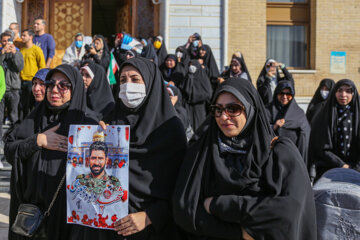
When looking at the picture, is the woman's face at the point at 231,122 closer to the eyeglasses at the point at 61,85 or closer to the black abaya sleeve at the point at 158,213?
the black abaya sleeve at the point at 158,213

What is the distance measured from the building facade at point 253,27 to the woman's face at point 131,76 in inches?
345

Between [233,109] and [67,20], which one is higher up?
[67,20]

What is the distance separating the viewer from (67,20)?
40.8 feet

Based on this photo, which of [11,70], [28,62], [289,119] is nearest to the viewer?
[289,119]

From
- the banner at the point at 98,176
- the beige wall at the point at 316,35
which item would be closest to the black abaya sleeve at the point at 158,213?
the banner at the point at 98,176

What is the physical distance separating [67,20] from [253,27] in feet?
16.8

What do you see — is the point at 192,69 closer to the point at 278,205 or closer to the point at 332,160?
Result: the point at 332,160

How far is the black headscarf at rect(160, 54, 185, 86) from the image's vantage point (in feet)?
29.3

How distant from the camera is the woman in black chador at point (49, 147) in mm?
2934

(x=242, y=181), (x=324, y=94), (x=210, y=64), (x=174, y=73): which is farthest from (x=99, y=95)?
(x=210, y=64)

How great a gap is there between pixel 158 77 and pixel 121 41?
5.54 m

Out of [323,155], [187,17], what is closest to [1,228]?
[323,155]

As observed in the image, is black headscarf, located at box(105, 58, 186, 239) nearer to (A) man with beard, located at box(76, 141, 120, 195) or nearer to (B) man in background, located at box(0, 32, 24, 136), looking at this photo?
(A) man with beard, located at box(76, 141, 120, 195)

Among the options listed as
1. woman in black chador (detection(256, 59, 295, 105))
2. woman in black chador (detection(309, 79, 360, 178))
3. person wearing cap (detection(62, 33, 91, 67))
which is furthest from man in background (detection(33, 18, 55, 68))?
woman in black chador (detection(309, 79, 360, 178))
